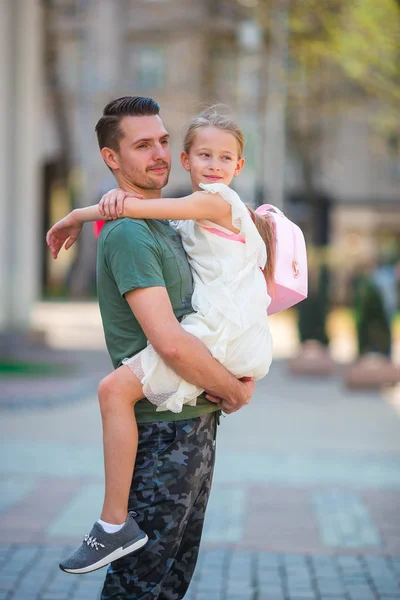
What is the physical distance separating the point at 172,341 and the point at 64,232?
0.70 meters

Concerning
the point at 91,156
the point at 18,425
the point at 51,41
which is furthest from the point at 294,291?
the point at 91,156

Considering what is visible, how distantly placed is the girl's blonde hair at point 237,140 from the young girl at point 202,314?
1 centimetres

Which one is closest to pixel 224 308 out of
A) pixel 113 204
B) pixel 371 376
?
pixel 113 204

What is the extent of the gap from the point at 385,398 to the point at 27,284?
746cm

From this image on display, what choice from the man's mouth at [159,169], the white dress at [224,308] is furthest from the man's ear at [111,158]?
the white dress at [224,308]

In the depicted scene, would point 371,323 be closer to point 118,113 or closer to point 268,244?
point 268,244

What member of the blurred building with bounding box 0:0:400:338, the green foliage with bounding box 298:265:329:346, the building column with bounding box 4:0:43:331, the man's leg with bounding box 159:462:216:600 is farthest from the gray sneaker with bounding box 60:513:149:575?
the blurred building with bounding box 0:0:400:338

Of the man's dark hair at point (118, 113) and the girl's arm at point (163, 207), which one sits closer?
the girl's arm at point (163, 207)

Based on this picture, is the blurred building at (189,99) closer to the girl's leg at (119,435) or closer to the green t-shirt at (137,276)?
the green t-shirt at (137,276)

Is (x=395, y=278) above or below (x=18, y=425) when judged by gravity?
above

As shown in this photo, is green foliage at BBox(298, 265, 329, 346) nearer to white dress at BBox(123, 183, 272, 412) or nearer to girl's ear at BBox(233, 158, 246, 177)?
→ girl's ear at BBox(233, 158, 246, 177)

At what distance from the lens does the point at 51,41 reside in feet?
106

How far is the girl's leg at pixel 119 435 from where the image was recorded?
10.1 ft

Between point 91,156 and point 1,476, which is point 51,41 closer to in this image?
point 91,156
